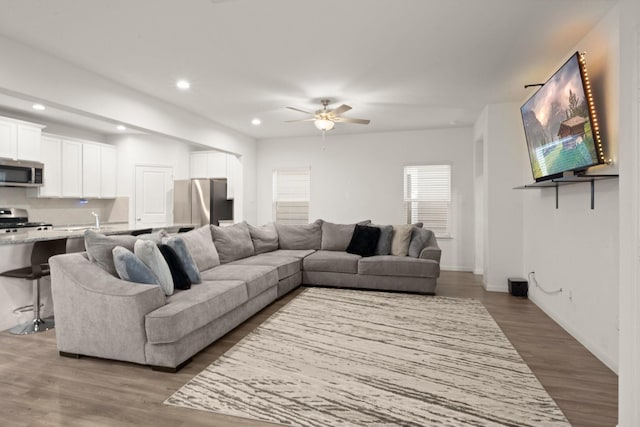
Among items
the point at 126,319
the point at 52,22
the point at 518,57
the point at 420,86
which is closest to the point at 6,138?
the point at 52,22

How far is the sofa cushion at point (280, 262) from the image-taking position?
4456 millimetres

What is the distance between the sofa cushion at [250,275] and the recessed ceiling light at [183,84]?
2.20 m

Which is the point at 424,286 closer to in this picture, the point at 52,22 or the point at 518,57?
the point at 518,57

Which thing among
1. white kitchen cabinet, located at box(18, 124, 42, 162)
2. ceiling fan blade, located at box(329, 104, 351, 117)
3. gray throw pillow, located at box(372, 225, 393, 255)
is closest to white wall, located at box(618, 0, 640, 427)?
ceiling fan blade, located at box(329, 104, 351, 117)

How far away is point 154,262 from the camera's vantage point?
2879 mm

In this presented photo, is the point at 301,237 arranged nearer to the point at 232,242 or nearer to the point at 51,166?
the point at 232,242

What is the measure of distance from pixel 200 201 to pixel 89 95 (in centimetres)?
336

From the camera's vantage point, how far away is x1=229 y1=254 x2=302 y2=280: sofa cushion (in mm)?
4456

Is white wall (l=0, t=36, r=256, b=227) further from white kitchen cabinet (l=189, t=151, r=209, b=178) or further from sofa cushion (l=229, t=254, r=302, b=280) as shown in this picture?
sofa cushion (l=229, t=254, r=302, b=280)

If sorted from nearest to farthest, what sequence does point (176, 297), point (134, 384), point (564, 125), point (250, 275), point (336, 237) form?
point (134, 384) → point (176, 297) → point (564, 125) → point (250, 275) → point (336, 237)

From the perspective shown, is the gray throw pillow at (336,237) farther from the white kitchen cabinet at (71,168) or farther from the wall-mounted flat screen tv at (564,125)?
the white kitchen cabinet at (71,168)

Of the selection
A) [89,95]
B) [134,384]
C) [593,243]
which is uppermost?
[89,95]

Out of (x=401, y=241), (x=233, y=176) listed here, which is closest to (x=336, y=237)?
(x=401, y=241)

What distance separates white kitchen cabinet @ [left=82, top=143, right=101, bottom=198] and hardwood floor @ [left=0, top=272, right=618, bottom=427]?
393 cm
